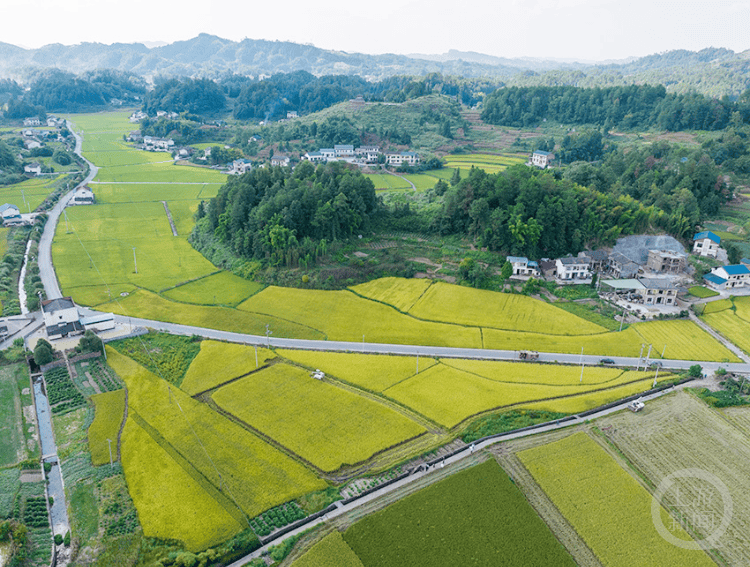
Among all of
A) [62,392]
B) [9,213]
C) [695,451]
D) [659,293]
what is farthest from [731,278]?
[9,213]

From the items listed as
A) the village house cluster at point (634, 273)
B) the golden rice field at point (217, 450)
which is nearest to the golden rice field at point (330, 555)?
the golden rice field at point (217, 450)

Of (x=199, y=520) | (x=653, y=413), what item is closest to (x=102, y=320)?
(x=199, y=520)

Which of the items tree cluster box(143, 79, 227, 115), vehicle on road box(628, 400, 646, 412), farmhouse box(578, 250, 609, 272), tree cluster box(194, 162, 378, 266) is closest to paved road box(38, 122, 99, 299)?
tree cluster box(194, 162, 378, 266)

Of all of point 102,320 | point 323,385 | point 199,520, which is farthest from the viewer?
point 102,320

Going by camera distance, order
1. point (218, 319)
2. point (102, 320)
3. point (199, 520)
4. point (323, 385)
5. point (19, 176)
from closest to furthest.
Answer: point (199, 520) < point (323, 385) < point (102, 320) < point (218, 319) < point (19, 176)

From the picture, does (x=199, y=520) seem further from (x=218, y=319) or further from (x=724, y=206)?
(x=724, y=206)
